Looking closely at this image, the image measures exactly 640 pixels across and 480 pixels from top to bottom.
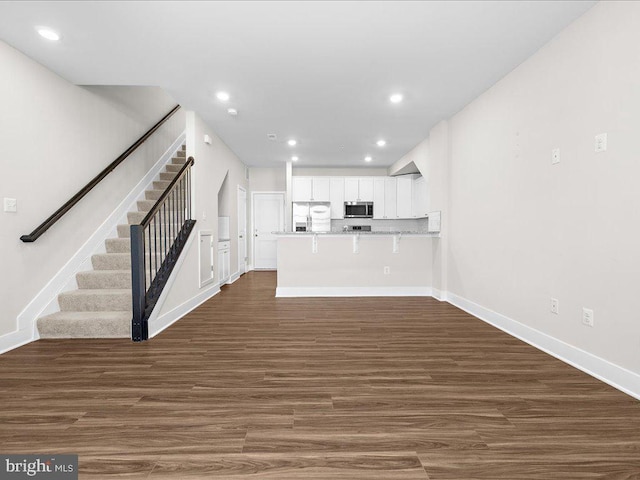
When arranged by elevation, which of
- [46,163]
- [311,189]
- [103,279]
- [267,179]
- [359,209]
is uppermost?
[267,179]

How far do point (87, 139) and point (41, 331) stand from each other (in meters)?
2.22

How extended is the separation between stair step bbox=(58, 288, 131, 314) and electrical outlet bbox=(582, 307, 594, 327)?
4.18 meters

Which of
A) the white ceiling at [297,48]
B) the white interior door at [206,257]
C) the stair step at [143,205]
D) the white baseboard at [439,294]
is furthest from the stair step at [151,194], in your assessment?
the white baseboard at [439,294]

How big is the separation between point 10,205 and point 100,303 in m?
1.22

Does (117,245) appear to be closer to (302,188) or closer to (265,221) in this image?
→ (302,188)

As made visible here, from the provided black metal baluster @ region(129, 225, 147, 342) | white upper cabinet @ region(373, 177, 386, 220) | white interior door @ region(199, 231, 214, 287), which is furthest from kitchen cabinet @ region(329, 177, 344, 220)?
black metal baluster @ region(129, 225, 147, 342)

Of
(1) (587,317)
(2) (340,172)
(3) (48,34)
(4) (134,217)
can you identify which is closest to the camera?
(1) (587,317)

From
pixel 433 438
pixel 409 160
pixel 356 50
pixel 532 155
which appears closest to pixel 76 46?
pixel 356 50

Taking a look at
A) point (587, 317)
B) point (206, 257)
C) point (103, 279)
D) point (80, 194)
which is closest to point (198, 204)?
point (206, 257)

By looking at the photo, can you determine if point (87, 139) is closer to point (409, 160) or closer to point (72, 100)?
point (72, 100)

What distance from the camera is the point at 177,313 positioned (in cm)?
393

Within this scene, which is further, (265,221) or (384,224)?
(265,221)

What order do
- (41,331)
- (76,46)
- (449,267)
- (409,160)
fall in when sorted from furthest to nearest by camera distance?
(409,160) → (449,267) → (41,331) → (76,46)

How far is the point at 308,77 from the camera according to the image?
3.49 meters
